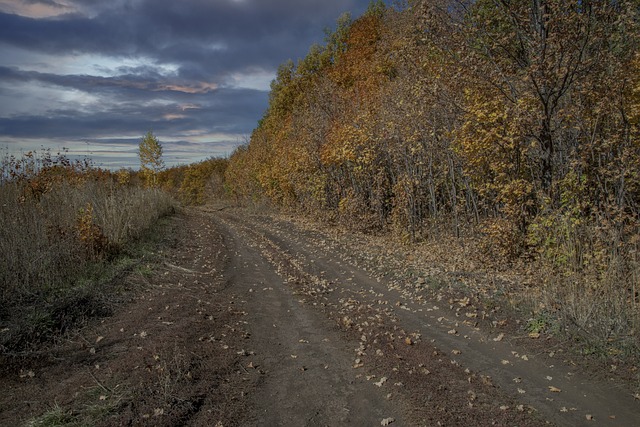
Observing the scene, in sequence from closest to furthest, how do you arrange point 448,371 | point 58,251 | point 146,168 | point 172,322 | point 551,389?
point 551,389
point 448,371
point 172,322
point 58,251
point 146,168

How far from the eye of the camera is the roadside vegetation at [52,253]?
655cm

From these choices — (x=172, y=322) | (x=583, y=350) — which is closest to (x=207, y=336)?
(x=172, y=322)

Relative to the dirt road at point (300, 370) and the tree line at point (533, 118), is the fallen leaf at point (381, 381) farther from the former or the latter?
the tree line at point (533, 118)

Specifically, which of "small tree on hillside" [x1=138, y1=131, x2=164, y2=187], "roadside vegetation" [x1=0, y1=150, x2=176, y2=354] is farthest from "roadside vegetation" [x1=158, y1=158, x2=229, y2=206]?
"roadside vegetation" [x1=0, y1=150, x2=176, y2=354]

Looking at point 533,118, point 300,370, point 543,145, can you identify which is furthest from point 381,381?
point 543,145

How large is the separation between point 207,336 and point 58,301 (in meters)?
2.82

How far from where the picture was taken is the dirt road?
4.32m

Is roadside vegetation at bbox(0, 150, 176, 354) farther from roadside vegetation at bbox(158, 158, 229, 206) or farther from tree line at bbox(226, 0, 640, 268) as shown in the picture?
roadside vegetation at bbox(158, 158, 229, 206)

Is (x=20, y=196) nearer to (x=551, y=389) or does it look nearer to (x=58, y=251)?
(x=58, y=251)

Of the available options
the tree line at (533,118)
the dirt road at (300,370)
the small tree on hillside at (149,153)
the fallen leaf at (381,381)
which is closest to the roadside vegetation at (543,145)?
the tree line at (533,118)

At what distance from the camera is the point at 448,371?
5.24 meters

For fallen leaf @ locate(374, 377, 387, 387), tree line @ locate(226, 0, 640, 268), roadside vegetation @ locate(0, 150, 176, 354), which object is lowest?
fallen leaf @ locate(374, 377, 387, 387)

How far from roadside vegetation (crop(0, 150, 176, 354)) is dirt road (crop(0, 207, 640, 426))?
58cm

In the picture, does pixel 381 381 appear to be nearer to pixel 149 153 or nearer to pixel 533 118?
pixel 533 118
